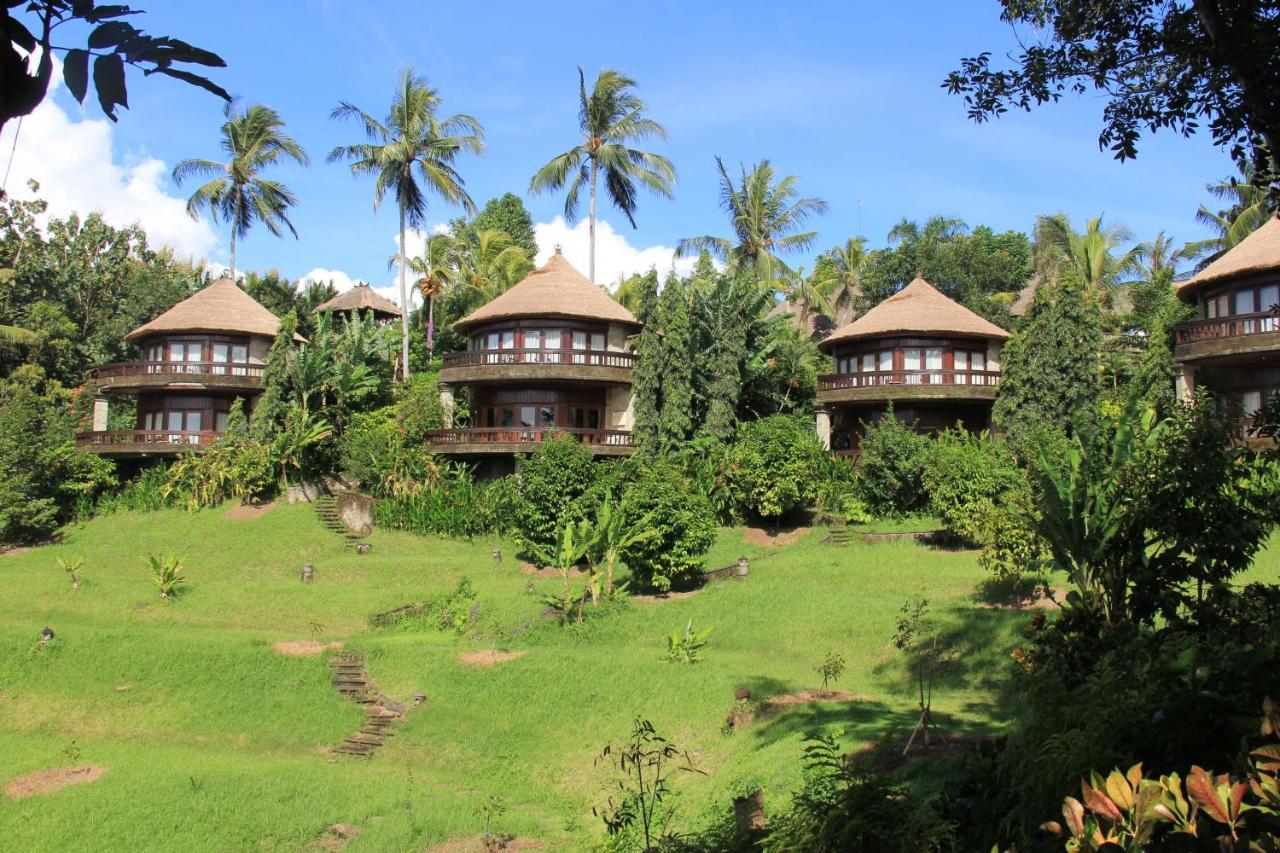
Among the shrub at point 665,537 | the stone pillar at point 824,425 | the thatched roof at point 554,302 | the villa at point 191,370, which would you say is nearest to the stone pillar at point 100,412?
the villa at point 191,370

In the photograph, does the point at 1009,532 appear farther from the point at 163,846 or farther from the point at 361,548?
the point at 361,548

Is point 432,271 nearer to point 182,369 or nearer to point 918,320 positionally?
point 182,369

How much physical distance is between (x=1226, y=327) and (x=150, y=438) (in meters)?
35.9

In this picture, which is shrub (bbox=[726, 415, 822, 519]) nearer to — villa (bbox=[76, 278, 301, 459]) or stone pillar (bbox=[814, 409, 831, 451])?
stone pillar (bbox=[814, 409, 831, 451])

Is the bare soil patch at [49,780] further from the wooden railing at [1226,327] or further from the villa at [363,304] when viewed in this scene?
the villa at [363,304]

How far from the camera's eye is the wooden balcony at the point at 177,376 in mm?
39125

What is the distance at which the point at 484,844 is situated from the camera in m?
13.7

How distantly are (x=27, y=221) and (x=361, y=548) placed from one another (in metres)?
32.0

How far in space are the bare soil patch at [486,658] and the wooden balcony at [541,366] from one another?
15952mm

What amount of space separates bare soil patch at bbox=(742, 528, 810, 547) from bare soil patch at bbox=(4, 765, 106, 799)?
64.9 feet

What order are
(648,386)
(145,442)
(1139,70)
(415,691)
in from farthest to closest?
1. (145,442)
2. (648,386)
3. (415,691)
4. (1139,70)

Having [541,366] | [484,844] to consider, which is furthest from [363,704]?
[541,366]

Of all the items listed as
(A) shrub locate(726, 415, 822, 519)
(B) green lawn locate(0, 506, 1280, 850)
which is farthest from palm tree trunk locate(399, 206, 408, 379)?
(A) shrub locate(726, 415, 822, 519)

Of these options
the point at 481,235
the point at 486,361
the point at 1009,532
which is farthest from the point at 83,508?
the point at 1009,532
